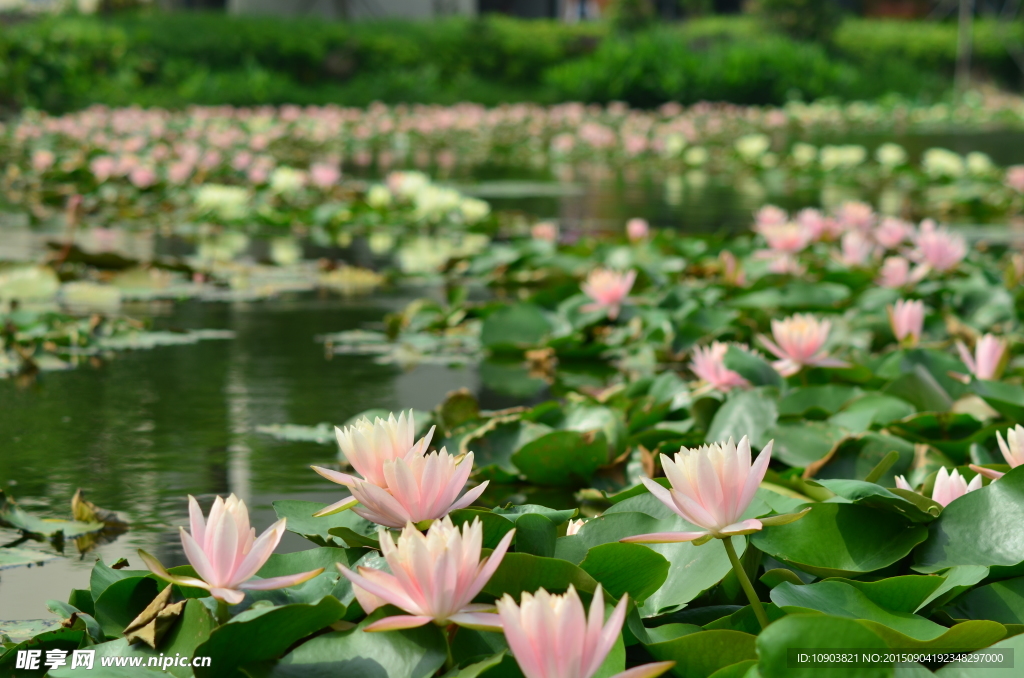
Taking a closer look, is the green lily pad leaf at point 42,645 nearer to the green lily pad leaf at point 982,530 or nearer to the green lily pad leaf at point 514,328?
the green lily pad leaf at point 982,530

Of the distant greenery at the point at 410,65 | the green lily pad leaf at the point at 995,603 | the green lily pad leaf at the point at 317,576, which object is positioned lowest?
the green lily pad leaf at the point at 995,603

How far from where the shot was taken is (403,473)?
845mm

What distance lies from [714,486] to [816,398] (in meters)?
1.02

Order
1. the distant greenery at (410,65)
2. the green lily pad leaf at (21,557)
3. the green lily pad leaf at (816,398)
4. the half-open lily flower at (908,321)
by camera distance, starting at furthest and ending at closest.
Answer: the distant greenery at (410,65) < the half-open lily flower at (908,321) < the green lily pad leaf at (816,398) < the green lily pad leaf at (21,557)

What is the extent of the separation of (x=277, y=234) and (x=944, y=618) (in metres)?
4.29

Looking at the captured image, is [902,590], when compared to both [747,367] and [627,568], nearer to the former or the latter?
[627,568]

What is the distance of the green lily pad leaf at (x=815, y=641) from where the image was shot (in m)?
0.71

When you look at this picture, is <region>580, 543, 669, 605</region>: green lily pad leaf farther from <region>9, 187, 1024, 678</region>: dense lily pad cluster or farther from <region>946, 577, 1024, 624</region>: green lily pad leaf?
<region>946, 577, 1024, 624</region>: green lily pad leaf

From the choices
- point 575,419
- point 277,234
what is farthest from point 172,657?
point 277,234

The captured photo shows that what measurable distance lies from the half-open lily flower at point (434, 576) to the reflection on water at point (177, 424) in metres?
0.54

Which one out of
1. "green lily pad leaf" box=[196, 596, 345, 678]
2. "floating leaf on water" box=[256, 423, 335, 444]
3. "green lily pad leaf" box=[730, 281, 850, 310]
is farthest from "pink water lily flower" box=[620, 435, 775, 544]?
"green lily pad leaf" box=[730, 281, 850, 310]

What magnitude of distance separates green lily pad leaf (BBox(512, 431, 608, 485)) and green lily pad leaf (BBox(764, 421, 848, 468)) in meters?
0.24

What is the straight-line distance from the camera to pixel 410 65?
58.6ft

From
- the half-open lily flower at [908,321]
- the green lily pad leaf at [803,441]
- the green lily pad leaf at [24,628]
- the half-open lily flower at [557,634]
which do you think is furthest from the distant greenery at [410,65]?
the half-open lily flower at [557,634]
